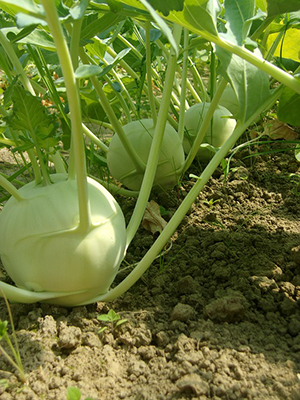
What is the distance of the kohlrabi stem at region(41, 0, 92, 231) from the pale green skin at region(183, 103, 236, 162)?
0.97 metres

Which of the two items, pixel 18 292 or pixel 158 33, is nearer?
pixel 18 292

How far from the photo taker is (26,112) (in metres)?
1.03

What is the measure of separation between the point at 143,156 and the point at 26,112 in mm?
631

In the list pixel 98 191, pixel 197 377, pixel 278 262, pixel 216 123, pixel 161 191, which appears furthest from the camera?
pixel 216 123

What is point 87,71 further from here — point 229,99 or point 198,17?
point 229,99

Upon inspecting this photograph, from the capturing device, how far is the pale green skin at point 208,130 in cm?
191

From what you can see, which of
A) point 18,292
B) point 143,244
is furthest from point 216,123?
point 18,292

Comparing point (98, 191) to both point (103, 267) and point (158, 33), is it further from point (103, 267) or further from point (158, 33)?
point (158, 33)

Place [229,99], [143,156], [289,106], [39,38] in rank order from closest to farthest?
[39,38] < [289,106] < [143,156] < [229,99]

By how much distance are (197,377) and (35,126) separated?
0.65m

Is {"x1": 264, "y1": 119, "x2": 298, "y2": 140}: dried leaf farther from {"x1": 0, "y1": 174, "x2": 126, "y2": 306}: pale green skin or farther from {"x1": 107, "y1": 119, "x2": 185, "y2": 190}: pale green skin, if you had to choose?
{"x1": 0, "y1": 174, "x2": 126, "y2": 306}: pale green skin

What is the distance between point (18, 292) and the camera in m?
1.02

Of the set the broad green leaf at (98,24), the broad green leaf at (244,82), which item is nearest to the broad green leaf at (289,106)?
the broad green leaf at (244,82)

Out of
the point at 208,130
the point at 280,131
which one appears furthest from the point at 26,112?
the point at 280,131
